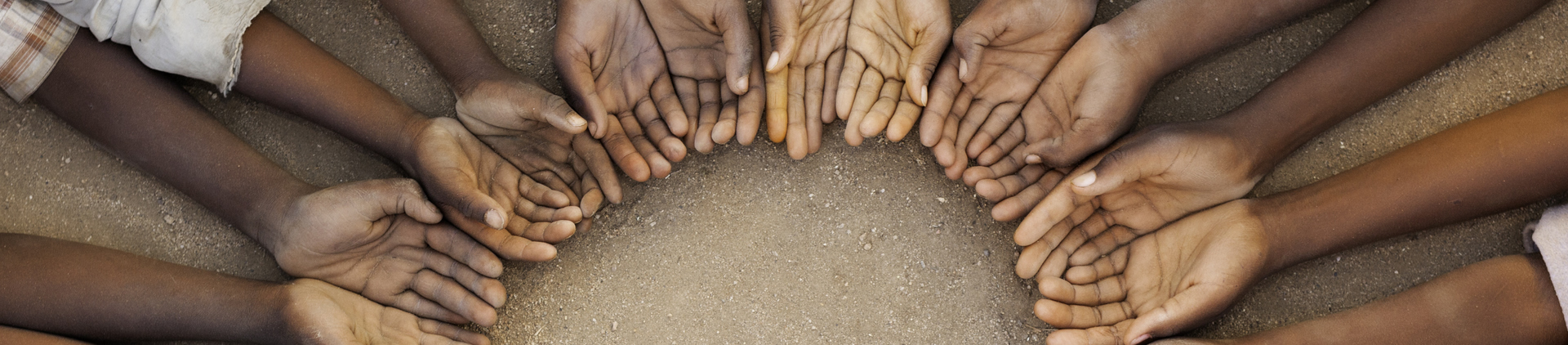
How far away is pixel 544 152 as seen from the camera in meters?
1.86

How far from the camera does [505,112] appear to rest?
5.83 feet

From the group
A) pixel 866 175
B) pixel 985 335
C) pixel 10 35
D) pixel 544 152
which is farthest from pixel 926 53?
pixel 10 35

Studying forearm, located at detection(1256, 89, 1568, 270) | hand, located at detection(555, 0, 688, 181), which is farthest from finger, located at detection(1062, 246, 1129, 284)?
hand, located at detection(555, 0, 688, 181)

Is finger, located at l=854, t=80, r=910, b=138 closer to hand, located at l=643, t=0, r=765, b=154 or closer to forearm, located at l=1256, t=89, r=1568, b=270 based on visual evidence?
hand, located at l=643, t=0, r=765, b=154

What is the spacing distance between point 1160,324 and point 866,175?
0.67m

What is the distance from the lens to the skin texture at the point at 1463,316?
1639mm

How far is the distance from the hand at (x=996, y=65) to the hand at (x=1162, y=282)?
1.13ft

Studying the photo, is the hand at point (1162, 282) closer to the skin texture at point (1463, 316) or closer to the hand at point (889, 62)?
the skin texture at point (1463, 316)

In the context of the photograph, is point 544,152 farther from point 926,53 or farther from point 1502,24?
point 1502,24

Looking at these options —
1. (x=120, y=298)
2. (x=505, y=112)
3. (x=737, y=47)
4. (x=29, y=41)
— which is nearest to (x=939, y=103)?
(x=737, y=47)

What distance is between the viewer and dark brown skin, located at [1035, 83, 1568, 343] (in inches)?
66.4

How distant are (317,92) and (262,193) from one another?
23 cm

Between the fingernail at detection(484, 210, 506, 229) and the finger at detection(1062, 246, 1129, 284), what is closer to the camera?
the fingernail at detection(484, 210, 506, 229)

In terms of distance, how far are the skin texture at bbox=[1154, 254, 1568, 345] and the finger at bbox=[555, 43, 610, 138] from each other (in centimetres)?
118
